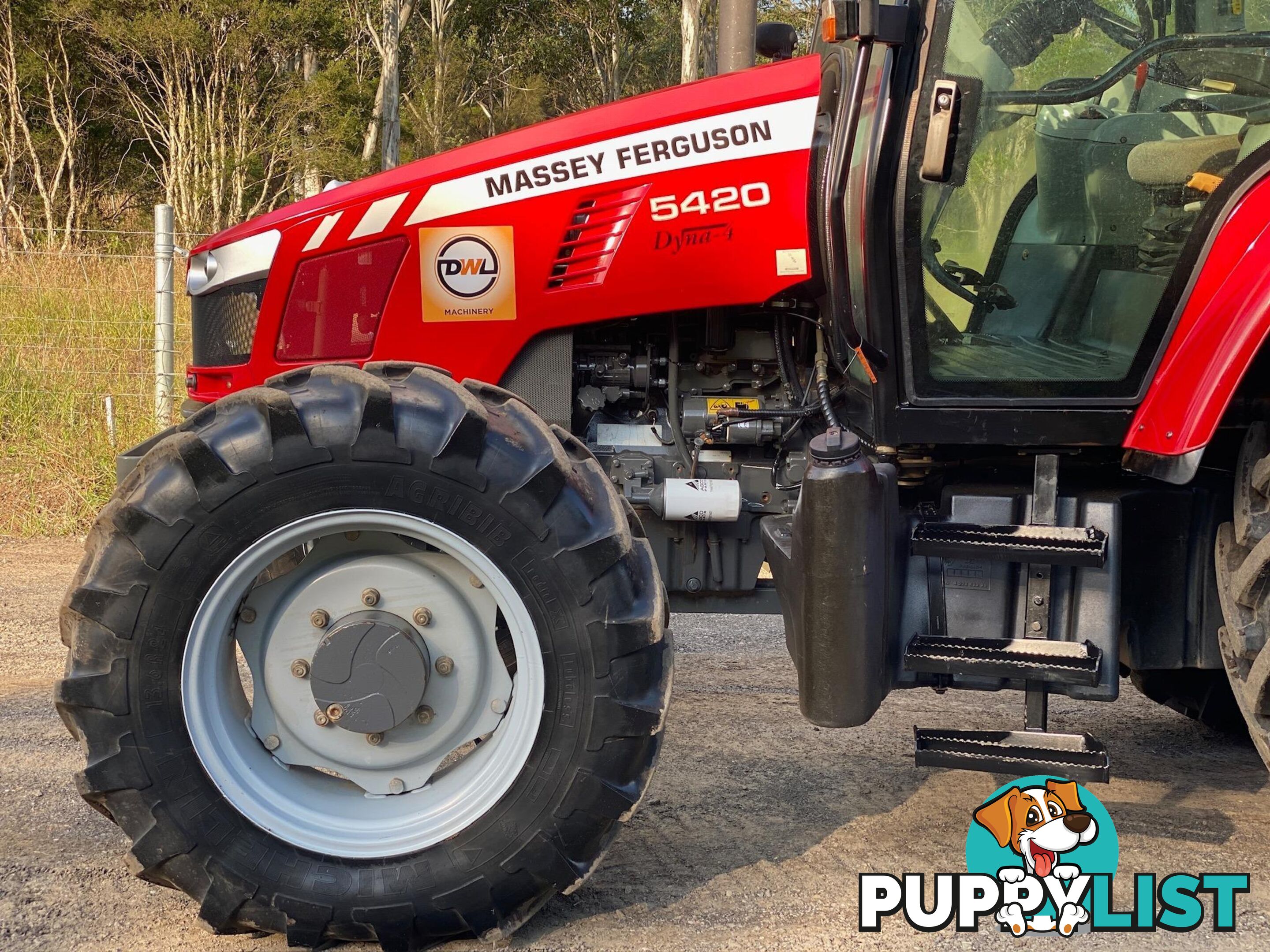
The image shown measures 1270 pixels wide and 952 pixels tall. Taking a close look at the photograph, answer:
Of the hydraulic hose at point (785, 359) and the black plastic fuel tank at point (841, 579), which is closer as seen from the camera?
the black plastic fuel tank at point (841, 579)

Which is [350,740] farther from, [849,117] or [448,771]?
[849,117]

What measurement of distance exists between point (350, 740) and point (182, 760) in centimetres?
34

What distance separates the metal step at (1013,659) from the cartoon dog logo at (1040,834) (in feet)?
0.87

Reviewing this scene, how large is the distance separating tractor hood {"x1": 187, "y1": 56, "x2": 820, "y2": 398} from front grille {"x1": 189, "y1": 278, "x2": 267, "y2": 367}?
3 cm

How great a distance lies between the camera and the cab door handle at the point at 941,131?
9.04ft

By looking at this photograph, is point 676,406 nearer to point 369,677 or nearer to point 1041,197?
point 1041,197

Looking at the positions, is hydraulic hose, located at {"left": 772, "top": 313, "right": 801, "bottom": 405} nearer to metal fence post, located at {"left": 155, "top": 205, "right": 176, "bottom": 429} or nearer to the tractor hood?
the tractor hood

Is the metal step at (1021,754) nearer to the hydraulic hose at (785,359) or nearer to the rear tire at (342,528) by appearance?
the rear tire at (342,528)

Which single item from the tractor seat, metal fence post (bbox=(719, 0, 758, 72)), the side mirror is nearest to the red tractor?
the tractor seat

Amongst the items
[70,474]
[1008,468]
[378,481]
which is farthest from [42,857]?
[70,474]

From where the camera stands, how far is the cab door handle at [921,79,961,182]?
2756 mm

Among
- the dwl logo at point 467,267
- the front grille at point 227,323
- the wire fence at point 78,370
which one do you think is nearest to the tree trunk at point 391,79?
the wire fence at point 78,370

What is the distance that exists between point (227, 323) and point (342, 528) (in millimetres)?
1503

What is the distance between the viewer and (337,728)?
2711mm
